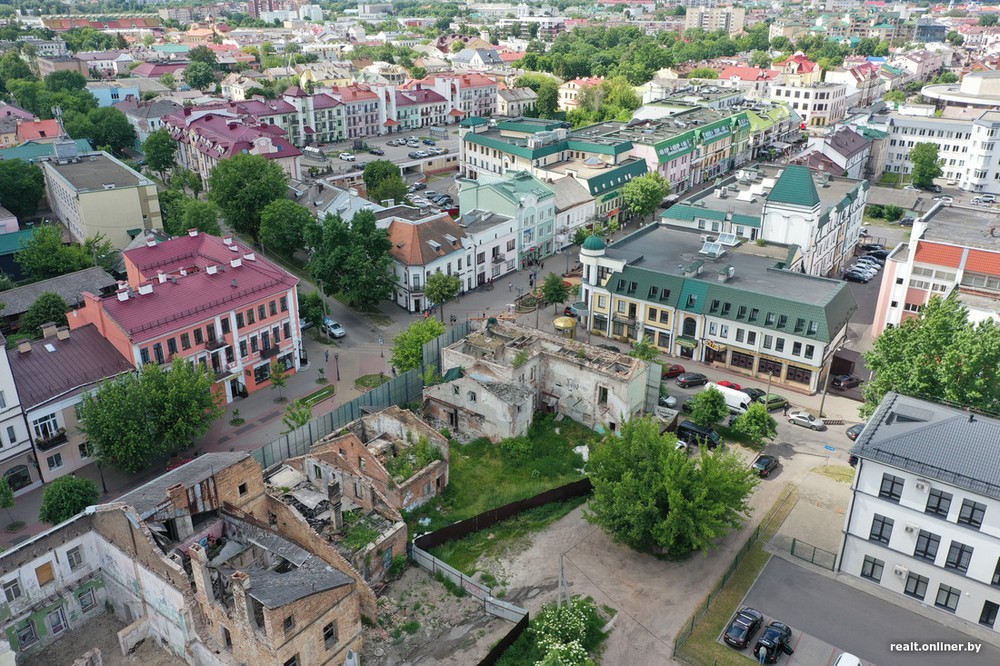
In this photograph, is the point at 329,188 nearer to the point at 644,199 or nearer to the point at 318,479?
the point at 644,199

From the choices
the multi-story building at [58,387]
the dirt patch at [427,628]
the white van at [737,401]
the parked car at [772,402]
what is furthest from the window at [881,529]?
the multi-story building at [58,387]

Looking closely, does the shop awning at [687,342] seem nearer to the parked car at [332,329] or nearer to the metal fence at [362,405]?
the metal fence at [362,405]

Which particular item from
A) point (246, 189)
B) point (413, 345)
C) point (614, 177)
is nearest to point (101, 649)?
point (413, 345)

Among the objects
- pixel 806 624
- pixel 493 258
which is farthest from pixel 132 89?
pixel 806 624

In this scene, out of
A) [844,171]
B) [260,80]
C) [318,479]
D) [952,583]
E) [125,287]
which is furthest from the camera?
[260,80]

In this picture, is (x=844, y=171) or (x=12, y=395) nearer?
(x=12, y=395)
